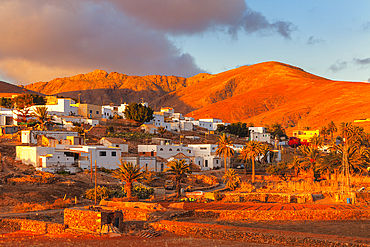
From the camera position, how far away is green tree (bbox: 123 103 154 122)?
91.5 m

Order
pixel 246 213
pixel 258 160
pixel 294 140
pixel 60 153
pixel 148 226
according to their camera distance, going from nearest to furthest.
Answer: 1. pixel 148 226
2. pixel 246 213
3. pixel 60 153
4. pixel 258 160
5. pixel 294 140

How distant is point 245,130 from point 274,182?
55267mm

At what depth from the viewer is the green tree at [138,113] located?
91500 millimetres

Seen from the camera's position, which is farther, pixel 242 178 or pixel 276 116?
pixel 276 116

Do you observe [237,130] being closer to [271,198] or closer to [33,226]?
[271,198]

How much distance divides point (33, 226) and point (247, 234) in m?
13.5

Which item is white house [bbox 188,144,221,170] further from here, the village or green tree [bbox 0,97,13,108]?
green tree [bbox 0,97,13,108]

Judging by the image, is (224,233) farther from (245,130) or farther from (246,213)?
(245,130)

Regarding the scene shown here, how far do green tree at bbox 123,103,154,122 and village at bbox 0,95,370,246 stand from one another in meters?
1.08

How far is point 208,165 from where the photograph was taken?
65938 mm

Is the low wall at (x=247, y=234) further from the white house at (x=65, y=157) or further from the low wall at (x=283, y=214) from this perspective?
the white house at (x=65, y=157)

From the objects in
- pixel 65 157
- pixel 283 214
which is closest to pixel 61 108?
pixel 65 157

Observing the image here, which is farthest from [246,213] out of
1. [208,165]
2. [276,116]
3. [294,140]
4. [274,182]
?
[276,116]

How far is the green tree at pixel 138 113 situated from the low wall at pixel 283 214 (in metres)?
65.2
